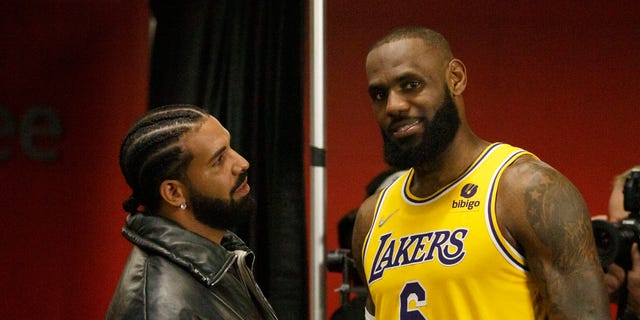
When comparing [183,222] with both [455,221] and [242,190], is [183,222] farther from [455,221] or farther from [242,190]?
[455,221]

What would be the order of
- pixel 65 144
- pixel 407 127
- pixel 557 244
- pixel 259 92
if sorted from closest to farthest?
pixel 557 244, pixel 407 127, pixel 259 92, pixel 65 144

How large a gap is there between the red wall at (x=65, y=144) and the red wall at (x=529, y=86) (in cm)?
88

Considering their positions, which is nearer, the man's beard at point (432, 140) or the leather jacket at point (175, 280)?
the leather jacket at point (175, 280)

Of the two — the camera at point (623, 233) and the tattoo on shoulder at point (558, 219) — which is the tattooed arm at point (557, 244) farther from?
the camera at point (623, 233)

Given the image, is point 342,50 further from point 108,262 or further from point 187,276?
point 187,276

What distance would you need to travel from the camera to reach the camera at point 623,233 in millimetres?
1867

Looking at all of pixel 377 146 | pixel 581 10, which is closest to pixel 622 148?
pixel 581 10

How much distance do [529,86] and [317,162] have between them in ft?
4.95

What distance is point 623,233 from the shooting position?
1908 millimetres

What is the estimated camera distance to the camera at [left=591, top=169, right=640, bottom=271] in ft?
6.13

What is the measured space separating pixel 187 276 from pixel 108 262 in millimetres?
2094

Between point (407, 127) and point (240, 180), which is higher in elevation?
point (407, 127)

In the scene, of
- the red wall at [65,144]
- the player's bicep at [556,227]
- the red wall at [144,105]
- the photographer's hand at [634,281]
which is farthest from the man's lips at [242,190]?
the red wall at [65,144]

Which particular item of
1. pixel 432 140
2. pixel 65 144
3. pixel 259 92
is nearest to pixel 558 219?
pixel 432 140
